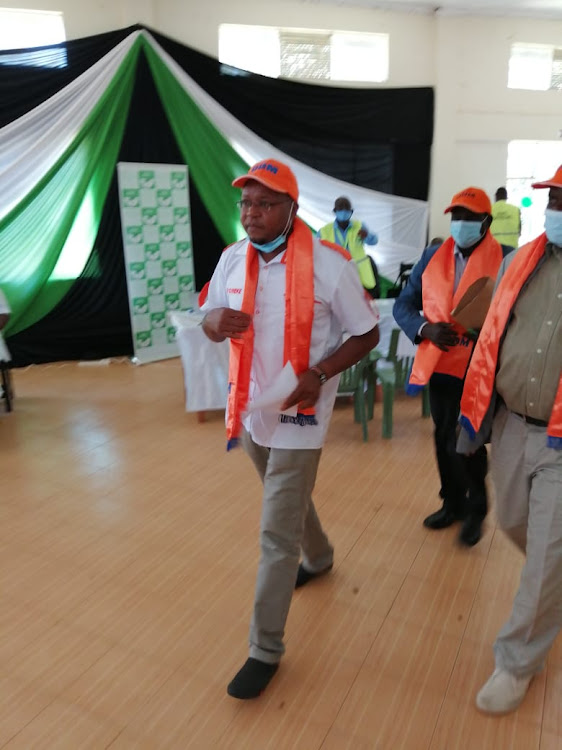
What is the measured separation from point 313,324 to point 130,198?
4809 millimetres

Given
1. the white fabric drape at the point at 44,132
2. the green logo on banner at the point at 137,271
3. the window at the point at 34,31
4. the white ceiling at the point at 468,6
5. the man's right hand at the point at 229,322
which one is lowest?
the green logo on banner at the point at 137,271

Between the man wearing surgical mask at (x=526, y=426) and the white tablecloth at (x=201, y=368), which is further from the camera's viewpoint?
the white tablecloth at (x=201, y=368)

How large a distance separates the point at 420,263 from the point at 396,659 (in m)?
1.56

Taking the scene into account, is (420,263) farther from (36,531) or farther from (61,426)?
(61,426)

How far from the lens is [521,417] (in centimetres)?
174

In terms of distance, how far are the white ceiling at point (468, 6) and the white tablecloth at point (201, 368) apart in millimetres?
4905

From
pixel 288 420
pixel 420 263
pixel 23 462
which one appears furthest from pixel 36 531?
pixel 420 263

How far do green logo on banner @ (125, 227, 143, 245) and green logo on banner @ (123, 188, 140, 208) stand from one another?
0.22m

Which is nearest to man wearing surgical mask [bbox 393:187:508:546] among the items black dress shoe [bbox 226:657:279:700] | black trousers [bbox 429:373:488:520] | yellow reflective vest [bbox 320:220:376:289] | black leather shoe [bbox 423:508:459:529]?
black trousers [bbox 429:373:488:520]

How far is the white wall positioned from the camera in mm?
7074

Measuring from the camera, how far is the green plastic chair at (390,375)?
159 inches

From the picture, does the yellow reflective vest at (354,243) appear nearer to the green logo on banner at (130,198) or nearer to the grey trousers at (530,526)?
the green logo on banner at (130,198)

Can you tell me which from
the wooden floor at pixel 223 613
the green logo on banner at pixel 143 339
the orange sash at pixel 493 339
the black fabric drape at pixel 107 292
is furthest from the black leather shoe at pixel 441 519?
the black fabric drape at pixel 107 292

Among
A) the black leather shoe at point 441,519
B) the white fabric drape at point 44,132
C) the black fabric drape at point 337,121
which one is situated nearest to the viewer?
the black leather shoe at point 441,519
